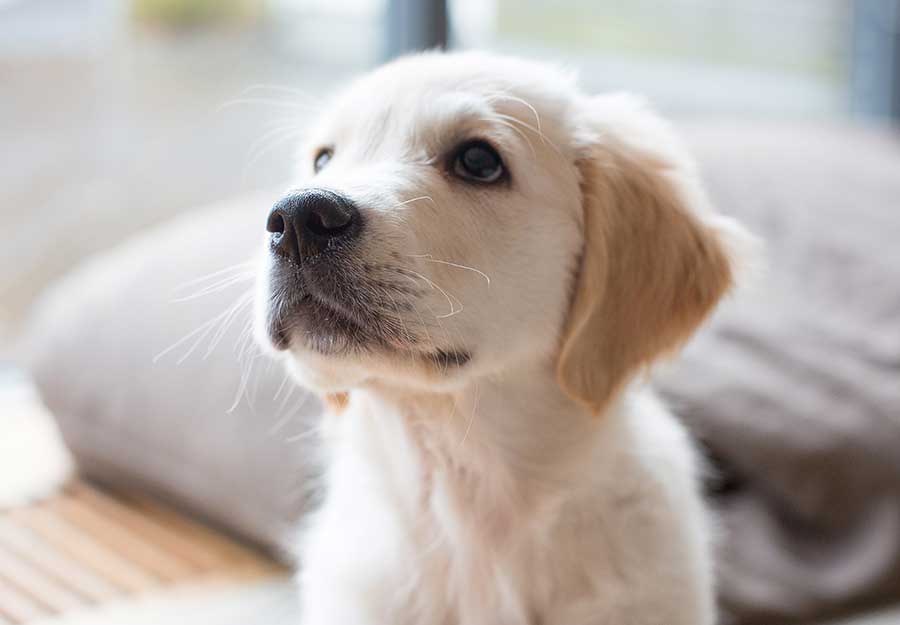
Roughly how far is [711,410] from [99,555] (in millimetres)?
1370

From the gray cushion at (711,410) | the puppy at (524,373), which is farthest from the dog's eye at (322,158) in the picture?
the gray cushion at (711,410)

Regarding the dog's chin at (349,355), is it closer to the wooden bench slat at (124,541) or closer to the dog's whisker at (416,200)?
the dog's whisker at (416,200)

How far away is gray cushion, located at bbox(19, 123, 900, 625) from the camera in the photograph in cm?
228

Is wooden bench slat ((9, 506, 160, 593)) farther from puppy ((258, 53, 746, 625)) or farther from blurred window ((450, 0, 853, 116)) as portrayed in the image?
blurred window ((450, 0, 853, 116))

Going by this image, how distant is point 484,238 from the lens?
5.11 ft

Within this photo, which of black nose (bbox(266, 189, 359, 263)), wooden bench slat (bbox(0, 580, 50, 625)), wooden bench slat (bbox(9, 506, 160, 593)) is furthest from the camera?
wooden bench slat (bbox(9, 506, 160, 593))

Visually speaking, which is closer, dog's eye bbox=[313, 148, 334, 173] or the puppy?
the puppy

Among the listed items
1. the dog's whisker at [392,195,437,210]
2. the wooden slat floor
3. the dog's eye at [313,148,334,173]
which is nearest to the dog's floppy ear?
the dog's whisker at [392,195,437,210]

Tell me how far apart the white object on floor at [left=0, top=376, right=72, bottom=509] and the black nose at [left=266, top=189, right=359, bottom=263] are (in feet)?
4.54

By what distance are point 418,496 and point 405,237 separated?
19.5 inches

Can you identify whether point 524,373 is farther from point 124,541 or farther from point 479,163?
point 124,541

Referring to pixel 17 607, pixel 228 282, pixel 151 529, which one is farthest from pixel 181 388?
pixel 228 282

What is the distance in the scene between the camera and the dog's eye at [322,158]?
1.79m

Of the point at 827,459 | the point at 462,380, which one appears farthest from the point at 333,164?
the point at 827,459
